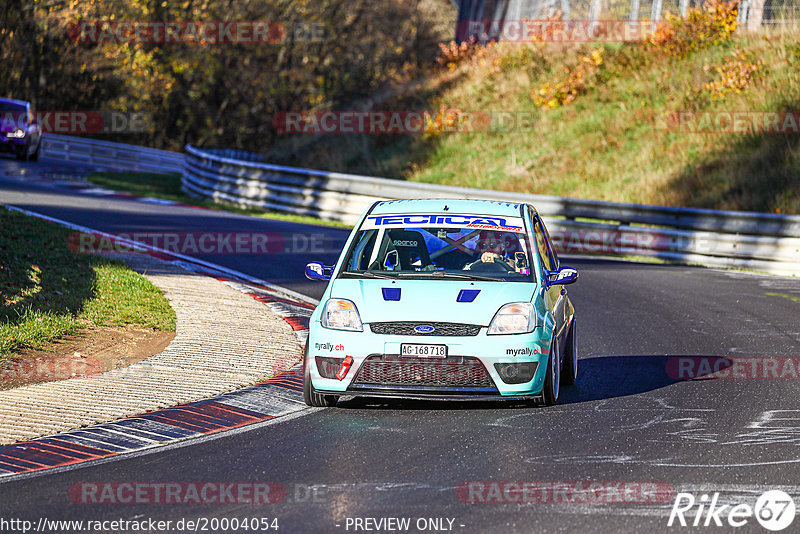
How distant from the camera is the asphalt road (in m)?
5.71

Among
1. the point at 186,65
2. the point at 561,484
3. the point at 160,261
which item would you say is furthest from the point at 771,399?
the point at 186,65

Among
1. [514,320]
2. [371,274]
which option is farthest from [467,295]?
[371,274]

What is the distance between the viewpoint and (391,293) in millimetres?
8305

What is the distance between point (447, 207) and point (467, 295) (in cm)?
135

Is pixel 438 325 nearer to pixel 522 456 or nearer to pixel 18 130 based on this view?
pixel 522 456

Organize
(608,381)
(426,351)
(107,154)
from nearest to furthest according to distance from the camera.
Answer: (426,351) < (608,381) < (107,154)

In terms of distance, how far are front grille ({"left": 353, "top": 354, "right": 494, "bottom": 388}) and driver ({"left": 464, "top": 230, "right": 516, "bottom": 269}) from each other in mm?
1303

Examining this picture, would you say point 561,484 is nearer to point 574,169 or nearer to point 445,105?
point 574,169

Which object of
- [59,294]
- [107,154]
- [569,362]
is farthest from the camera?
[107,154]

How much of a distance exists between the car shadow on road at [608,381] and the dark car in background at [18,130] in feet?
82.2

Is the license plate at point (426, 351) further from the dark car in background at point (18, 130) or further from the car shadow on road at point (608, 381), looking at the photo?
the dark car in background at point (18, 130)

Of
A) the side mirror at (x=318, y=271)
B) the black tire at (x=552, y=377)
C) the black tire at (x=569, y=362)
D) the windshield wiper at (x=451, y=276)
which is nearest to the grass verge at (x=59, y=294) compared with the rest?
the side mirror at (x=318, y=271)

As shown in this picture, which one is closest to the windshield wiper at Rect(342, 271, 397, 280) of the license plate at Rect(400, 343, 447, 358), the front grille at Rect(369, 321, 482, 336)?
the front grille at Rect(369, 321, 482, 336)

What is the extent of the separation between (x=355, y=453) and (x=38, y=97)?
4217 cm
